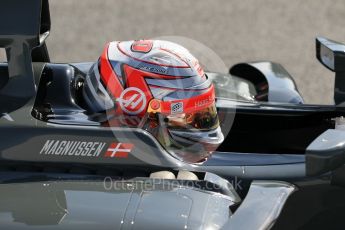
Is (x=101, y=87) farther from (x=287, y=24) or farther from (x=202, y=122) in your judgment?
(x=287, y=24)

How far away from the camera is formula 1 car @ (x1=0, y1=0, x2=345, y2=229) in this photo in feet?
7.72

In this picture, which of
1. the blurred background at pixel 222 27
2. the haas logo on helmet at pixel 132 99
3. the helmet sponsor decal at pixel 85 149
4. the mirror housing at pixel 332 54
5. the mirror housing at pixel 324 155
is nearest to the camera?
the mirror housing at pixel 324 155

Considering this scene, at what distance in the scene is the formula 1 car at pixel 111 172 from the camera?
7.72ft

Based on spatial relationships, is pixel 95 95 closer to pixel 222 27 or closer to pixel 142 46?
pixel 142 46

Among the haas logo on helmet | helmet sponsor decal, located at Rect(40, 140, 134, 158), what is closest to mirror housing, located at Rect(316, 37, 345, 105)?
the haas logo on helmet

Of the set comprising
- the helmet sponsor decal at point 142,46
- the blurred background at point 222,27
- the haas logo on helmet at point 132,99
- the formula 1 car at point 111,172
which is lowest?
the blurred background at point 222,27

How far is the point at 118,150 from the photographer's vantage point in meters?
2.74

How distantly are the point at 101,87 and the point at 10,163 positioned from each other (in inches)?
19.2

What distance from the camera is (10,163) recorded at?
2730 millimetres

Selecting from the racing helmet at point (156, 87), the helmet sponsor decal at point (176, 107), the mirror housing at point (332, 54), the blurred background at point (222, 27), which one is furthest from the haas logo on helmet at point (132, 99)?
the blurred background at point (222, 27)

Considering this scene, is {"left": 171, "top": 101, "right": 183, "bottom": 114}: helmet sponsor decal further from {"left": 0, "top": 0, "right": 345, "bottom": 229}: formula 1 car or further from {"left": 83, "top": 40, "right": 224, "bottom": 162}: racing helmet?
{"left": 0, "top": 0, "right": 345, "bottom": 229}: formula 1 car

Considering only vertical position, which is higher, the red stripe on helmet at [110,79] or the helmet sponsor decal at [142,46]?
the helmet sponsor decal at [142,46]

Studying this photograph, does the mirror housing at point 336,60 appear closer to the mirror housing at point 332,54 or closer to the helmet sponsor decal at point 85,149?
the mirror housing at point 332,54

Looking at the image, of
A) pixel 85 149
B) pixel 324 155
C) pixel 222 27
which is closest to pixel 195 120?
pixel 85 149
